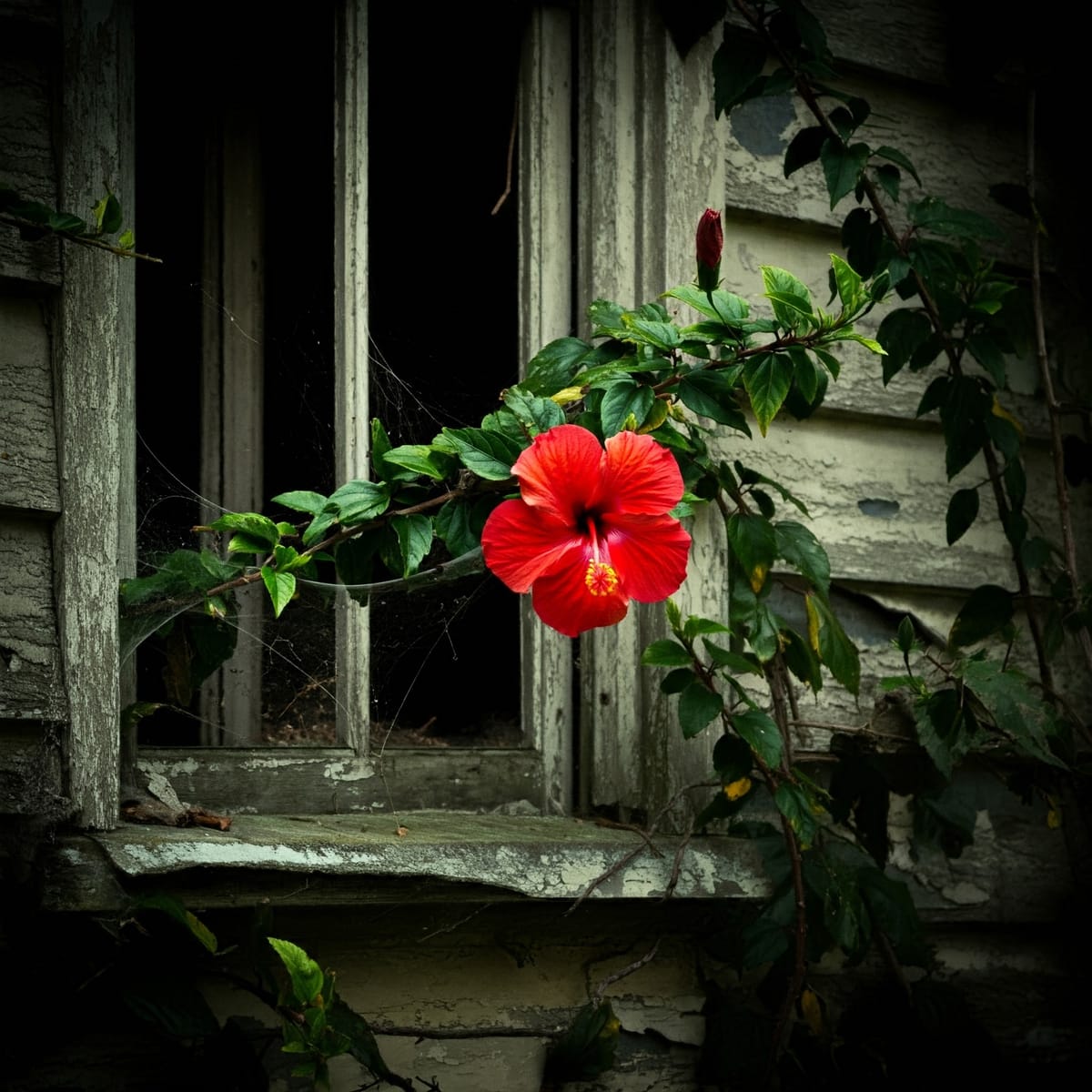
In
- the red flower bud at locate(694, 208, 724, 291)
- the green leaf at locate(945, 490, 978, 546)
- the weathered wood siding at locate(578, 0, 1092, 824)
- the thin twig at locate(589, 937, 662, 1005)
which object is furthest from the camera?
the green leaf at locate(945, 490, 978, 546)

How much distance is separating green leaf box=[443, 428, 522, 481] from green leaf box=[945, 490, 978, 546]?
0.86m

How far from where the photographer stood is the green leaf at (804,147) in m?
1.90

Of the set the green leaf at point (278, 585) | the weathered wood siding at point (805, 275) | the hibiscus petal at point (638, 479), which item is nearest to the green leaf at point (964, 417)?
the weathered wood siding at point (805, 275)

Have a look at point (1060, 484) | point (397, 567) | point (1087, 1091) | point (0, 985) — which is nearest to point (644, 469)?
point (397, 567)

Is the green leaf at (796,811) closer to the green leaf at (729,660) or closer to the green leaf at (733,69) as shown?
the green leaf at (729,660)

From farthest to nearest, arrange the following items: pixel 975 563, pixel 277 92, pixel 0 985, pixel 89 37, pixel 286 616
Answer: pixel 975 563
pixel 277 92
pixel 286 616
pixel 89 37
pixel 0 985

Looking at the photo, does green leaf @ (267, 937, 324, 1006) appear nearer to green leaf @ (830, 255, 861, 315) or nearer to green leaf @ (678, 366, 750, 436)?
green leaf @ (678, 366, 750, 436)

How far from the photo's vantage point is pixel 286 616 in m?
1.85

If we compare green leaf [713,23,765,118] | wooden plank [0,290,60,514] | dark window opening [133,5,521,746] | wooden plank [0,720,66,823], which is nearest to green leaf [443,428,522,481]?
dark window opening [133,5,521,746]

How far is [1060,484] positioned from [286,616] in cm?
133

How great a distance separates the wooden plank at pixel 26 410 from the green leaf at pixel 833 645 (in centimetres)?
106

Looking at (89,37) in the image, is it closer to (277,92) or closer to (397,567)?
(277,92)

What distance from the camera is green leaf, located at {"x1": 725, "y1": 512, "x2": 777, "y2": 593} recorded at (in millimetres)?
1812

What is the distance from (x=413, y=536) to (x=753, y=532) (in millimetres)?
543
